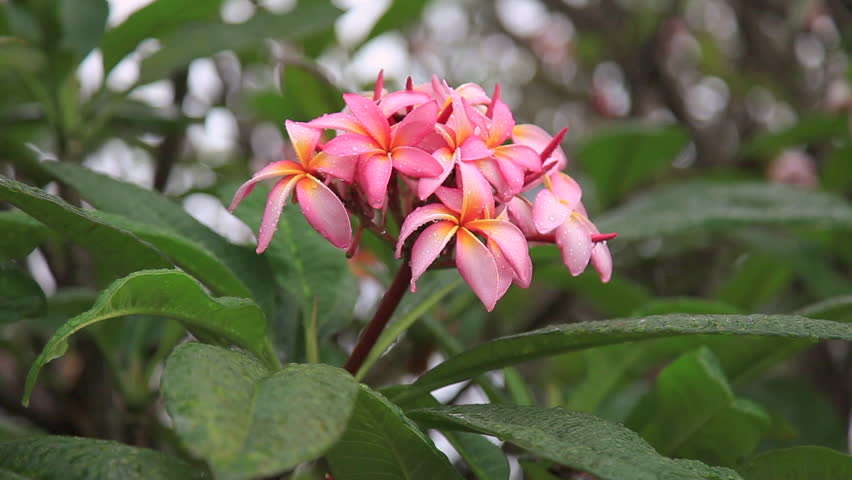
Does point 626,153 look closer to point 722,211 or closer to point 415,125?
point 722,211

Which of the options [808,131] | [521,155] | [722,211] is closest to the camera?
[521,155]

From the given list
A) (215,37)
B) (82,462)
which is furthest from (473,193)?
(215,37)

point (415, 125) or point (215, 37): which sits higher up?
Result: point (415, 125)

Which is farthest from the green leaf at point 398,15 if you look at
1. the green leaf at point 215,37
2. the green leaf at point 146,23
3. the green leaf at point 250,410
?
the green leaf at point 250,410

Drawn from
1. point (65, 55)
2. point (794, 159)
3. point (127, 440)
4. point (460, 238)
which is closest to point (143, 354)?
point (127, 440)

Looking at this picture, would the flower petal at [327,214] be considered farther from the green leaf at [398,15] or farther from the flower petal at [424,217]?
the green leaf at [398,15]

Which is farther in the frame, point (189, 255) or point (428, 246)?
point (189, 255)

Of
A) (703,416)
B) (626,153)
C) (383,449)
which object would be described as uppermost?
(383,449)

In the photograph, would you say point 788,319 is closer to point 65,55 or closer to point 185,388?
point 185,388

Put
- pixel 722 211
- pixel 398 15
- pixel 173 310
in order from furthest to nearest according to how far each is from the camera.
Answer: pixel 398 15 → pixel 722 211 → pixel 173 310
